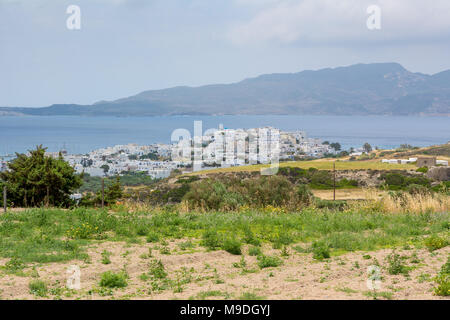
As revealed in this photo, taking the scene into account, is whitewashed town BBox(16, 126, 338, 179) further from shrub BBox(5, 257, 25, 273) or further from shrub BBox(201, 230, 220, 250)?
shrub BBox(5, 257, 25, 273)

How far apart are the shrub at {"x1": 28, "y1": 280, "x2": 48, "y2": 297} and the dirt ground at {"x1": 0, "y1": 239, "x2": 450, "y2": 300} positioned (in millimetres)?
55

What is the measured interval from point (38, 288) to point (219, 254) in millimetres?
2673

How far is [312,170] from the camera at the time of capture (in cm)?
4475

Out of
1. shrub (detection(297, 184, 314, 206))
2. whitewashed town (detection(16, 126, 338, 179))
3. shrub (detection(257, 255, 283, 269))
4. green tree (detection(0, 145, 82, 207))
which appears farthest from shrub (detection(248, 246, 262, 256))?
whitewashed town (detection(16, 126, 338, 179))

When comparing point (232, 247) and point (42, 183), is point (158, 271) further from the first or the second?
point (42, 183)

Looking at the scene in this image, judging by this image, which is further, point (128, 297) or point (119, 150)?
point (119, 150)

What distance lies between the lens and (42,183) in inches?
536

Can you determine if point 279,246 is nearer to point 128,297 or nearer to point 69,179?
point 128,297

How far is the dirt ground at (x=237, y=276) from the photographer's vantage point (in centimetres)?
491

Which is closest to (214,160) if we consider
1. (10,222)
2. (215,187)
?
(215,187)

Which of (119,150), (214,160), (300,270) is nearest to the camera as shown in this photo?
(300,270)

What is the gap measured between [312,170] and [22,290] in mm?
41045

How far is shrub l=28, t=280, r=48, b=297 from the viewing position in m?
4.98

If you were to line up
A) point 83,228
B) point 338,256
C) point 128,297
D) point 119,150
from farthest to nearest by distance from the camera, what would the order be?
1. point 119,150
2. point 83,228
3. point 338,256
4. point 128,297
